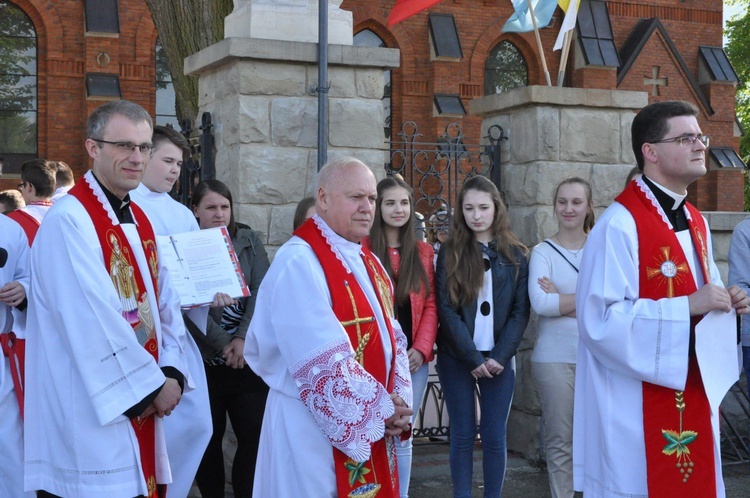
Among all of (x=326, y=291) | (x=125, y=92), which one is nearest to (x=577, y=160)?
(x=326, y=291)

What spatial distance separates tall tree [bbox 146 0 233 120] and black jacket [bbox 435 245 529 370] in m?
5.05

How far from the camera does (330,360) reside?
3652 millimetres

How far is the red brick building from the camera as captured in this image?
68.2 feet

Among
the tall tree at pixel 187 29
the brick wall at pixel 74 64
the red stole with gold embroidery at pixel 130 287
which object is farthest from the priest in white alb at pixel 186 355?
the brick wall at pixel 74 64

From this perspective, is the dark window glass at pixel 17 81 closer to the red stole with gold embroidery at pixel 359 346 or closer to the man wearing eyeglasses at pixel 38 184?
the man wearing eyeglasses at pixel 38 184

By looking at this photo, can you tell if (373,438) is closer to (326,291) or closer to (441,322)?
(326,291)

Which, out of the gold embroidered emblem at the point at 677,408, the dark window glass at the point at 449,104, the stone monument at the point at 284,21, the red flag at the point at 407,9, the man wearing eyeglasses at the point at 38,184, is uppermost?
the dark window glass at the point at 449,104

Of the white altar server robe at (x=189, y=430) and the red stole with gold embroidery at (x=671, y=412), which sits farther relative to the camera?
the white altar server robe at (x=189, y=430)

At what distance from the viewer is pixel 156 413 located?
3938 mm

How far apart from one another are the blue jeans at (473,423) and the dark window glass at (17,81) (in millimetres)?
17274

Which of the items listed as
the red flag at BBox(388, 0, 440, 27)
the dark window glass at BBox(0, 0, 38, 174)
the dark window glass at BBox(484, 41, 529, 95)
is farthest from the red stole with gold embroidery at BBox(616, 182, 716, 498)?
the dark window glass at BBox(484, 41, 529, 95)

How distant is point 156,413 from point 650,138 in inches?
94.3

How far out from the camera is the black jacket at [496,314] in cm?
559

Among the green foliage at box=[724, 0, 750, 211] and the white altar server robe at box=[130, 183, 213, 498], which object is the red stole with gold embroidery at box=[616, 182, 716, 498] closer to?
the white altar server robe at box=[130, 183, 213, 498]
